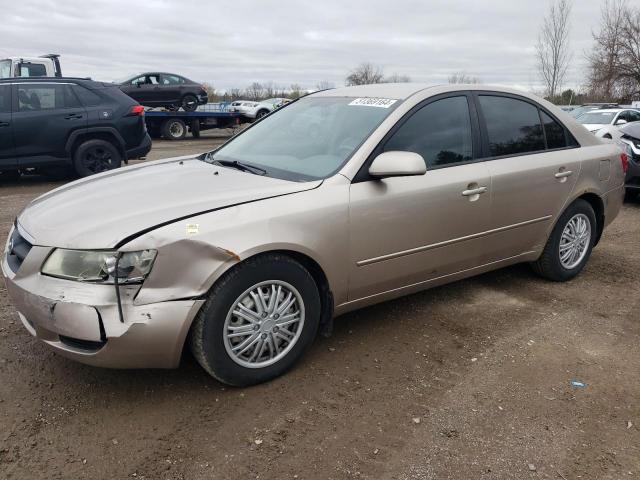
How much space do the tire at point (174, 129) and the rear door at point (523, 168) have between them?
680 inches

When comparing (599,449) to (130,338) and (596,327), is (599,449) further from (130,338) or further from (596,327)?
(130,338)

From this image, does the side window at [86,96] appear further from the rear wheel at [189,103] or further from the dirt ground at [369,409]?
the rear wheel at [189,103]

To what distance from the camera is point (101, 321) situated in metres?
2.55

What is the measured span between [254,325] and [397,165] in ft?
3.92

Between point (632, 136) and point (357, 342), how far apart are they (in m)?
7.38

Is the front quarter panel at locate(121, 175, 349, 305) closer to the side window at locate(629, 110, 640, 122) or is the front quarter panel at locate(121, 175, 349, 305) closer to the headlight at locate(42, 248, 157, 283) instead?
the headlight at locate(42, 248, 157, 283)

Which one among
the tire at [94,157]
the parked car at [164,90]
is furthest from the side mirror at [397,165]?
the parked car at [164,90]

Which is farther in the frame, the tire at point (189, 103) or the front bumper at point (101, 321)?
the tire at point (189, 103)

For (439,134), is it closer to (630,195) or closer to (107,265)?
(107,265)

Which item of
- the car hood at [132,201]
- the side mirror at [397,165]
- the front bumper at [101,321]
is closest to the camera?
the front bumper at [101,321]

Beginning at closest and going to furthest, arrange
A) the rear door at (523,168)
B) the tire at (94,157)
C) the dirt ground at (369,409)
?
the dirt ground at (369,409)
the rear door at (523,168)
the tire at (94,157)

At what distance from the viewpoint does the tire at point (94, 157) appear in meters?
9.16

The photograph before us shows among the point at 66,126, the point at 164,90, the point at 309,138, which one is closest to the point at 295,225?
the point at 309,138

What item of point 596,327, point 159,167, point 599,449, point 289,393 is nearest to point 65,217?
point 159,167
